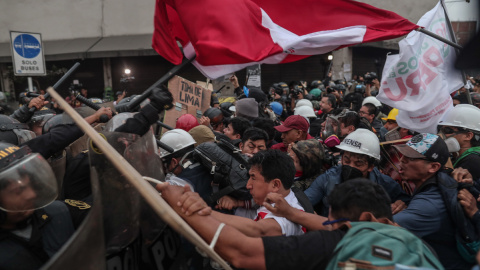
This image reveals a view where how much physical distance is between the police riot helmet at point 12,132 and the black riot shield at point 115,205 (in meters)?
2.27

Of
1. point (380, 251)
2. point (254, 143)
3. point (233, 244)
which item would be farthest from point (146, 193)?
point (254, 143)

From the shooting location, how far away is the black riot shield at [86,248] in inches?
47.6

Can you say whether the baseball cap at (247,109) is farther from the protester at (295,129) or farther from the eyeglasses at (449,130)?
the eyeglasses at (449,130)

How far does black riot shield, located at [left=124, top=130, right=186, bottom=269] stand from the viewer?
2.02m

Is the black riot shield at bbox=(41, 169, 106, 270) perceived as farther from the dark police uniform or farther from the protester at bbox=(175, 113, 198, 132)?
the protester at bbox=(175, 113, 198, 132)

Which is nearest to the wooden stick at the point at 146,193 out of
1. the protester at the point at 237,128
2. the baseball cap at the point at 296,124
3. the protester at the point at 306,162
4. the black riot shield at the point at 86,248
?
the black riot shield at the point at 86,248

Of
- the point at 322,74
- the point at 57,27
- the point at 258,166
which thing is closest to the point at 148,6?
the point at 57,27

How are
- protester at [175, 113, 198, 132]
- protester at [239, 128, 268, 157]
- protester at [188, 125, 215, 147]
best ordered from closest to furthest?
1. protester at [239, 128, 268, 157]
2. protester at [188, 125, 215, 147]
3. protester at [175, 113, 198, 132]

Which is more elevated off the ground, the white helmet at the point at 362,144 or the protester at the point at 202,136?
the white helmet at the point at 362,144

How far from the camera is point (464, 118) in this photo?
3713 millimetres

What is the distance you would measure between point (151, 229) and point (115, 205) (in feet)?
0.86

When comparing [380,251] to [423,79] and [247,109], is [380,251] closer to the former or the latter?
[423,79]

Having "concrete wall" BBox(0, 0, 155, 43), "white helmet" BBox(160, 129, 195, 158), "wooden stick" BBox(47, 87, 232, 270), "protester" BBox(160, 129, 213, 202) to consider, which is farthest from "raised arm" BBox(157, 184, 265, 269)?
"concrete wall" BBox(0, 0, 155, 43)

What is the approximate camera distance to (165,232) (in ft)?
7.07
